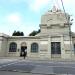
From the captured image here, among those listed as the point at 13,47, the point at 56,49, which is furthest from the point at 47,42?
the point at 13,47

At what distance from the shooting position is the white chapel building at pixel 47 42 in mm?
40375

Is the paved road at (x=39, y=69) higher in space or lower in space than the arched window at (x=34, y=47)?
lower

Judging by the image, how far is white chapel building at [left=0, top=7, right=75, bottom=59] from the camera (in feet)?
132

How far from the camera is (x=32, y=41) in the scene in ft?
140

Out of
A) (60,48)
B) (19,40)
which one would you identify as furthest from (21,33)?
(60,48)

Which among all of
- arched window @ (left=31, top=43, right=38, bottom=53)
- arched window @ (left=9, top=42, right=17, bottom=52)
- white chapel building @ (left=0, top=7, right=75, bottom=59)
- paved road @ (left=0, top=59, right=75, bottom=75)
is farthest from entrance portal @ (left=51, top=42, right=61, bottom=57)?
paved road @ (left=0, top=59, right=75, bottom=75)

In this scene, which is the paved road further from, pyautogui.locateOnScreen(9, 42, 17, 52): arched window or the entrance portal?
pyautogui.locateOnScreen(9, 42, 17, 52): arched window

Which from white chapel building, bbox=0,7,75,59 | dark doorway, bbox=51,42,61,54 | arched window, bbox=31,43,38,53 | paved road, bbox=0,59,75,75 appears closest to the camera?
paved road, bbox=0,59,75,75

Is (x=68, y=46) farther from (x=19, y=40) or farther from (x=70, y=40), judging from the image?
(x=19, y=40)

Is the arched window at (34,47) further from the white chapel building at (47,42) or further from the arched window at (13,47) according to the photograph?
the arched window at (13,47)

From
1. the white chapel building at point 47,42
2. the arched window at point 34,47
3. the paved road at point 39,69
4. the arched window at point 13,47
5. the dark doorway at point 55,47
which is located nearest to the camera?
the paved road at point 39,69

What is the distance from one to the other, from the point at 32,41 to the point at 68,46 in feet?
29.3

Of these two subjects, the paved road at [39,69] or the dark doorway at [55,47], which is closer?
the paved road at [39,69]

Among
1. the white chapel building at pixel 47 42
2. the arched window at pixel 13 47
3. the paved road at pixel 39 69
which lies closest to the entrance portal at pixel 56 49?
the white chapel building at pixel 47 42
